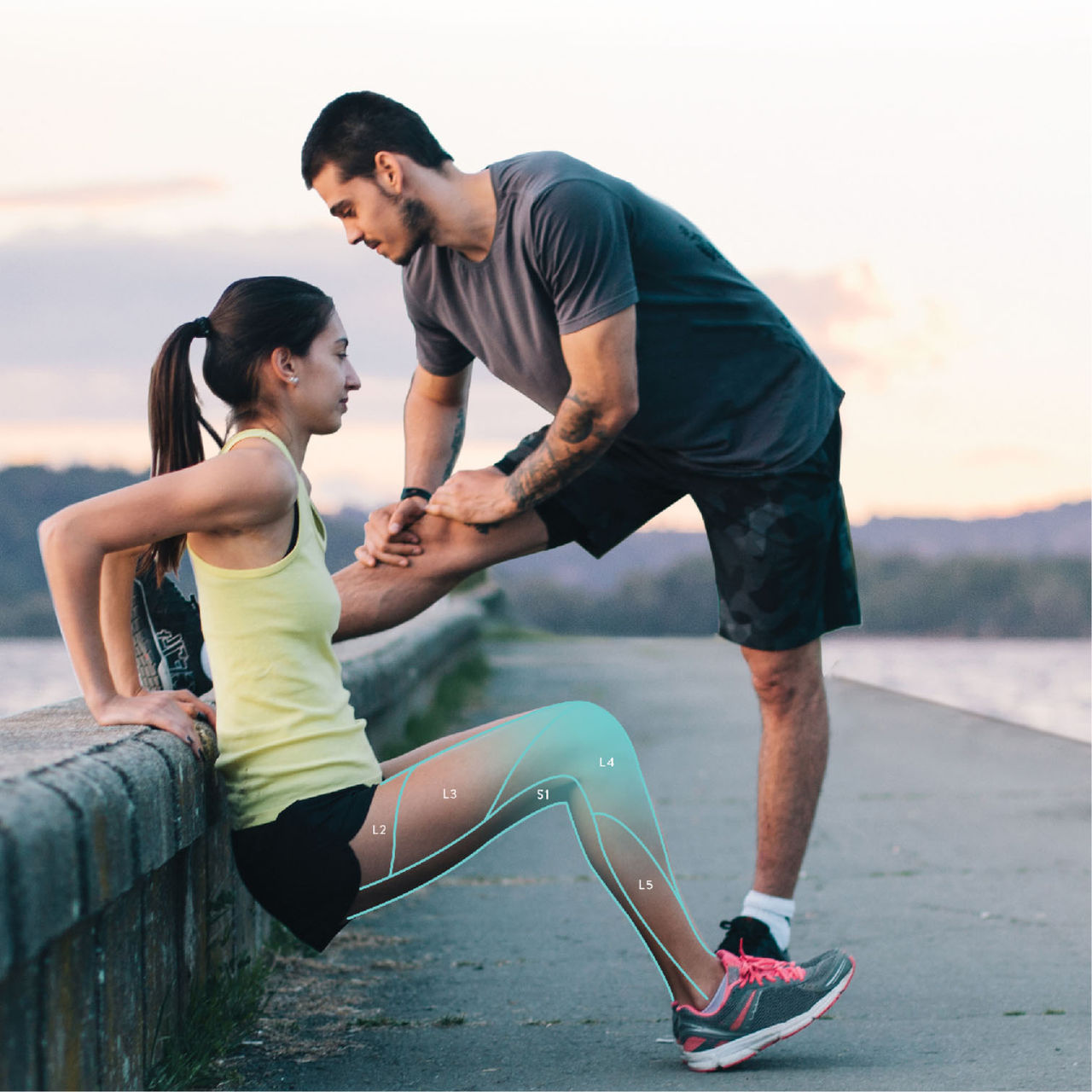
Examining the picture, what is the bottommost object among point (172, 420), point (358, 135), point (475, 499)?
point (475, 499)

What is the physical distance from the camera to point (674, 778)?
241 inches

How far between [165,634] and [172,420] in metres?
0.44

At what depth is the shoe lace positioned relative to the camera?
9.16ft

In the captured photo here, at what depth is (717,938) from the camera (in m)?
3.74

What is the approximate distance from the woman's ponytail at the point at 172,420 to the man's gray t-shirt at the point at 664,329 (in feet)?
2.70

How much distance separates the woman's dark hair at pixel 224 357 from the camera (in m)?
Result: 2.65

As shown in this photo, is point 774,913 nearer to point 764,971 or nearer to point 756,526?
point 764,971

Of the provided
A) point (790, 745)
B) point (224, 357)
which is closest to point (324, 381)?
point (224, 357)

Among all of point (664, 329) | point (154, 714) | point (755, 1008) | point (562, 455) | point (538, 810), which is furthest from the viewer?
point (664, 329)

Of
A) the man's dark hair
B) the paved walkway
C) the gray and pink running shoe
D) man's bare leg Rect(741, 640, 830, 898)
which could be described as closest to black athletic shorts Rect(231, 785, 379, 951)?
the paved walkway

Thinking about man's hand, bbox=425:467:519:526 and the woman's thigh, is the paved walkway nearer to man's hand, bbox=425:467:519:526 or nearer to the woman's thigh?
the woman's thigh

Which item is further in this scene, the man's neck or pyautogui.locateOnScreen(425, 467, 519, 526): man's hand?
pyautogui.locateOnScreen(425, 467, 519, 526): man's hand

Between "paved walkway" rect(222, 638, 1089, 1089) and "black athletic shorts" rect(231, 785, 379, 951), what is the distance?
0.33 meters

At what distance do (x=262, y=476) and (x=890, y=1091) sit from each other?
1.58m
